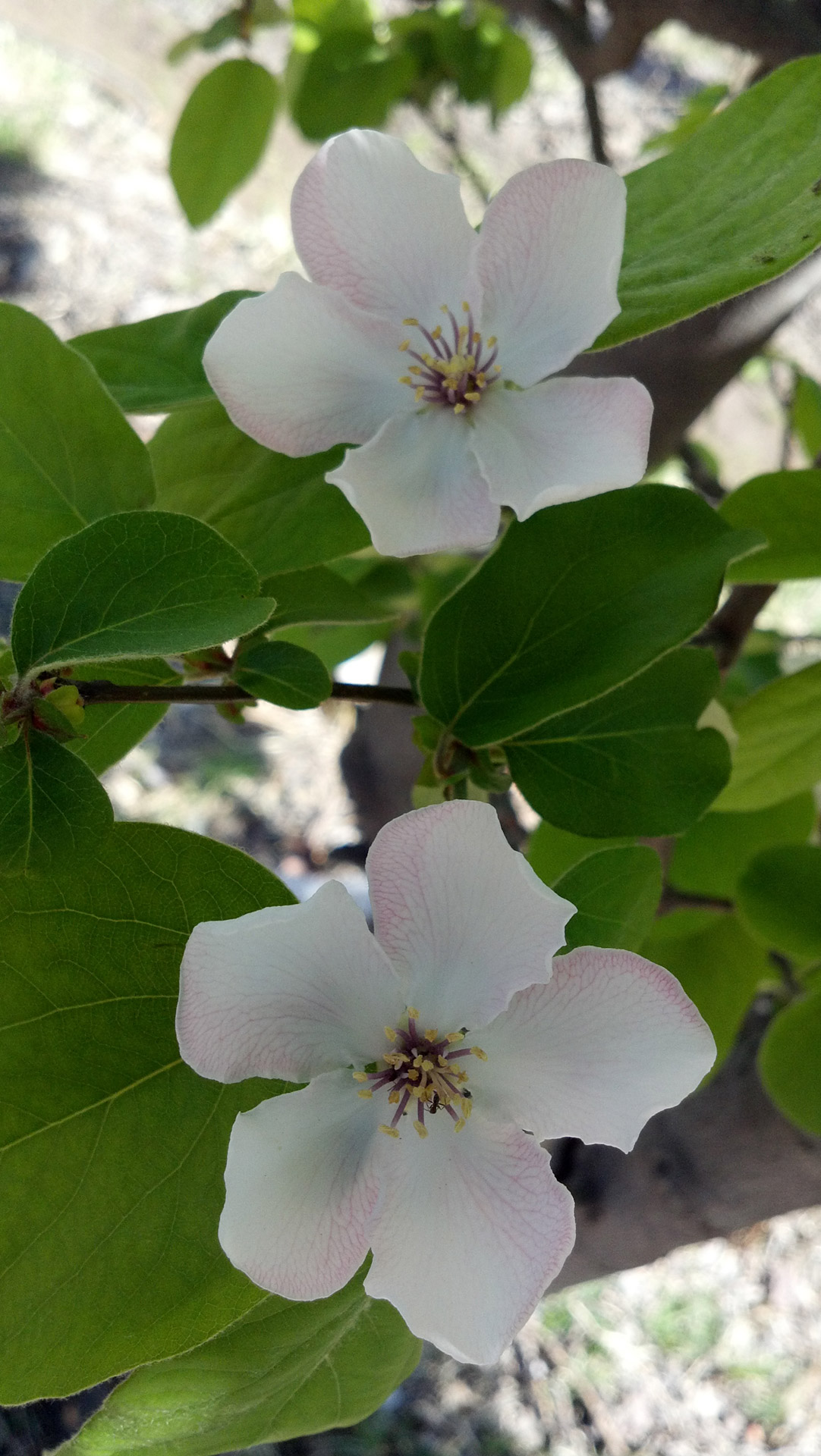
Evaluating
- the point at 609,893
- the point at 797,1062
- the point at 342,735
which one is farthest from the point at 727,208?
the point at 342,735

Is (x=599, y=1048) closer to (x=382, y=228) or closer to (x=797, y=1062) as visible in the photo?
(x=382, y=228)

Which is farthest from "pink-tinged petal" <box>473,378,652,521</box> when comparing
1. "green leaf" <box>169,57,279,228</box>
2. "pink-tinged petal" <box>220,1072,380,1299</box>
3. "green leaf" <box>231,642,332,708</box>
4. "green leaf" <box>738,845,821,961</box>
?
"green leaf" <box>169,57,279,228</box>

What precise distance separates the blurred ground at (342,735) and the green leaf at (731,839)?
628 mm

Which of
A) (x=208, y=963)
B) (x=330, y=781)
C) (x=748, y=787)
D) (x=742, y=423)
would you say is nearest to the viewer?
(x=208, y=963)

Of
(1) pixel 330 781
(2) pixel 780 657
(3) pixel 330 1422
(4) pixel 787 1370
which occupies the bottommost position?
(4) pixel 787 1370

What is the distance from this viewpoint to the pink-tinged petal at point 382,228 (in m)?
0.48

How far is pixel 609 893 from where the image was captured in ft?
1.60

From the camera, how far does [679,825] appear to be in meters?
0.54

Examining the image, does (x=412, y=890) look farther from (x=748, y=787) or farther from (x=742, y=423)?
(x=742, y=423)

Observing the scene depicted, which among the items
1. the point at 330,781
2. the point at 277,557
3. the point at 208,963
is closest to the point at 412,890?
the point at 208,963

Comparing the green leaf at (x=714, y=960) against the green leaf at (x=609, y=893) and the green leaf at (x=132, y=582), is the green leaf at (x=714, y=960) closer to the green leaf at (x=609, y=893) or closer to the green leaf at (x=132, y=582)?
the green leaf at (x=609, y=893)

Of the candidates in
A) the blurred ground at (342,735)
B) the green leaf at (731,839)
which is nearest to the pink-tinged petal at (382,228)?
the green leaf at (731,839)

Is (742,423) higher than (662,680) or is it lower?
lower

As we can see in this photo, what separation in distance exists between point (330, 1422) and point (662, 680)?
1.16ft
